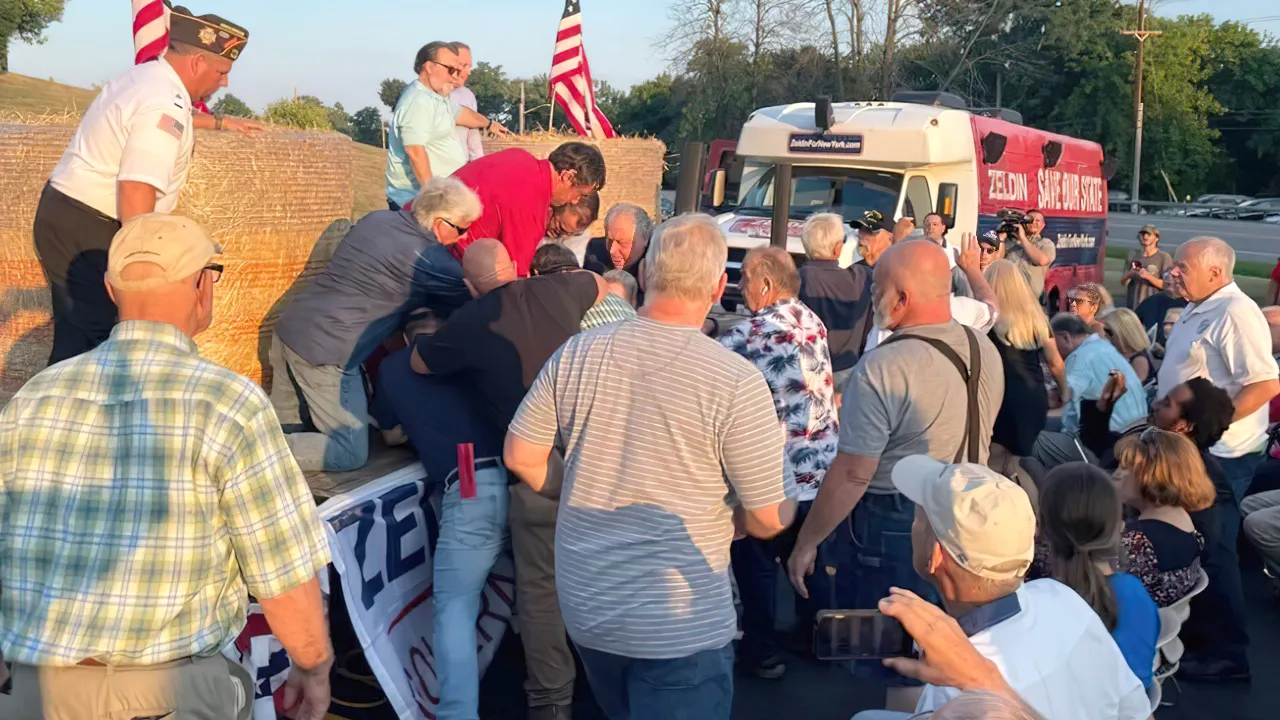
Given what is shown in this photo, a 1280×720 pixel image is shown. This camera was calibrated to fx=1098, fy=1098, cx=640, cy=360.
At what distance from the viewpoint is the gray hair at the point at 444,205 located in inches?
174

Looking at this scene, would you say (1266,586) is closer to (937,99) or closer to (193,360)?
(193,360)

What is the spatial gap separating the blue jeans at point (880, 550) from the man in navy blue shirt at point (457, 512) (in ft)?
4.19

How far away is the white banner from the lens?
12.9ft

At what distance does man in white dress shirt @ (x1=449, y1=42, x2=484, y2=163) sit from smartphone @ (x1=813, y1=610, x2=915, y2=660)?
4.18 meters

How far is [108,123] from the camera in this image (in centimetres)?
377

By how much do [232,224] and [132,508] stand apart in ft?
8.42

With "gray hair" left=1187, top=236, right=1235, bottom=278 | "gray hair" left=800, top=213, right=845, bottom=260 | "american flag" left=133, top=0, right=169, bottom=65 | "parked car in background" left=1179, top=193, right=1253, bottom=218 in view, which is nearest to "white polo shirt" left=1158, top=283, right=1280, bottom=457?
"gray hair" left=1187, top=236, right=1235, bottom=278

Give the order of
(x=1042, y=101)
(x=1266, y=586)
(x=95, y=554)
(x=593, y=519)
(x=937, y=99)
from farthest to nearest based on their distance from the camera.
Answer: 1. (x=1042, y=101)
2. (x=937, y=99)
3. (x=1266, y=586)
4. (x=593, y=519)
5. (x=95, y=554)

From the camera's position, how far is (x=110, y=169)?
383 centimetres

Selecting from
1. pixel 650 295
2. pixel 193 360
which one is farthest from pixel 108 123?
pixel 650 295

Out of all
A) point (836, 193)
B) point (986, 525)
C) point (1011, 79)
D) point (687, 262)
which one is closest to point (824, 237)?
point (687, 262)

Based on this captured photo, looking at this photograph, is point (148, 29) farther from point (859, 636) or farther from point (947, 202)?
point (947, 202)

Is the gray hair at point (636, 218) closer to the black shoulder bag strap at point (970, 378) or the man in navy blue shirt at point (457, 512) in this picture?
the man in navy blue shirt at point (457, 512)

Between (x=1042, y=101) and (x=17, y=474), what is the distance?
55279 millimetres
